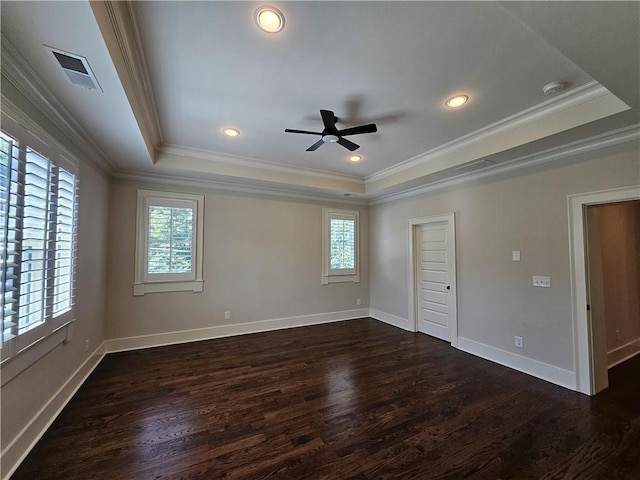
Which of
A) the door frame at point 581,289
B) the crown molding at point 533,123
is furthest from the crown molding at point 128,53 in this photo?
the door frame at point 581,289

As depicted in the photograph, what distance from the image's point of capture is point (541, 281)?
3311 millimetres

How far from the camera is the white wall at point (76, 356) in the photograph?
1.87 m

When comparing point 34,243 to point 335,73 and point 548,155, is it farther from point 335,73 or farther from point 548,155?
point 548,155

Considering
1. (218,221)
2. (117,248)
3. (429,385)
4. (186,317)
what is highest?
(218,221)

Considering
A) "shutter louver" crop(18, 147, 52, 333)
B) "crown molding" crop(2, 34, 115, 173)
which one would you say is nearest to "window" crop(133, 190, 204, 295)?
"crown molding" crop(2, 34, 115, 173)

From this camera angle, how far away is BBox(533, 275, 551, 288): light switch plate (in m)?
3.25

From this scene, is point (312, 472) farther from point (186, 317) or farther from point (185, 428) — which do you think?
point (186, 317)

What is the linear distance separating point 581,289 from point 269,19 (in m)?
4.01

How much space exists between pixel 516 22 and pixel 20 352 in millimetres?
4034

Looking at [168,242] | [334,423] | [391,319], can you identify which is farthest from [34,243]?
[391,319]

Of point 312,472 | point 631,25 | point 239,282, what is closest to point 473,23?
point 631,25

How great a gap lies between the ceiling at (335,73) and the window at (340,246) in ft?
7.19

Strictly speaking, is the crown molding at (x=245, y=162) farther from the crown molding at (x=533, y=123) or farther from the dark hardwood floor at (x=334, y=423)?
the dark hardwood floor at (x=334, y=423)

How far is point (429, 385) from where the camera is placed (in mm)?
3059
